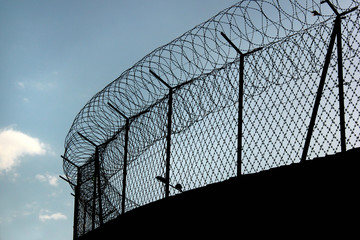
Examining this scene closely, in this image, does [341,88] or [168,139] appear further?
[168,139]

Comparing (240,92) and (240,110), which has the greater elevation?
(240,92)

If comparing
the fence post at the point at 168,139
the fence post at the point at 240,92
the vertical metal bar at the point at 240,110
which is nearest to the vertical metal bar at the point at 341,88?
the fence post at the point at 240,92

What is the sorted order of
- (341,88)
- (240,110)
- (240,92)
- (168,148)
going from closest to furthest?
1. (341,88)
2. (240,110)
3. (240,92)
4. (168,148)

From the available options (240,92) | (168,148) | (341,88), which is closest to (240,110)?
(240,92)

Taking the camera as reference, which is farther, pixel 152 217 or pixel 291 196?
pixel 152 217

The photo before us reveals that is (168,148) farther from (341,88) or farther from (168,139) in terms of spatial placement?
(341,88)

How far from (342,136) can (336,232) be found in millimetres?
848

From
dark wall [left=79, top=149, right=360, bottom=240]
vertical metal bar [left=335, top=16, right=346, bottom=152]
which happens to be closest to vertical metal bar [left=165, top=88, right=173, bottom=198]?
dark wall [left=79, top=149, right=360, bottom=240]

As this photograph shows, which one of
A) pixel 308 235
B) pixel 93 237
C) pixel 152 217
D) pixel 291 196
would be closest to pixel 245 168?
pixel 291 196

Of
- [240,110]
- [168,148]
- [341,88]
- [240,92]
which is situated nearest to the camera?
[341,88]

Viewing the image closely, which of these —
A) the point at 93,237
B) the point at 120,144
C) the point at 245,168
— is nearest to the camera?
the point at 245,168

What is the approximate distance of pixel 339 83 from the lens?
4.61 m

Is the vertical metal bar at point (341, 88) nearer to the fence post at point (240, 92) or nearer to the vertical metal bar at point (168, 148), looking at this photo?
the fence post at point (240, 92)

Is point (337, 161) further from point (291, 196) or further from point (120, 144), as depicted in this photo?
point (120, 144)
